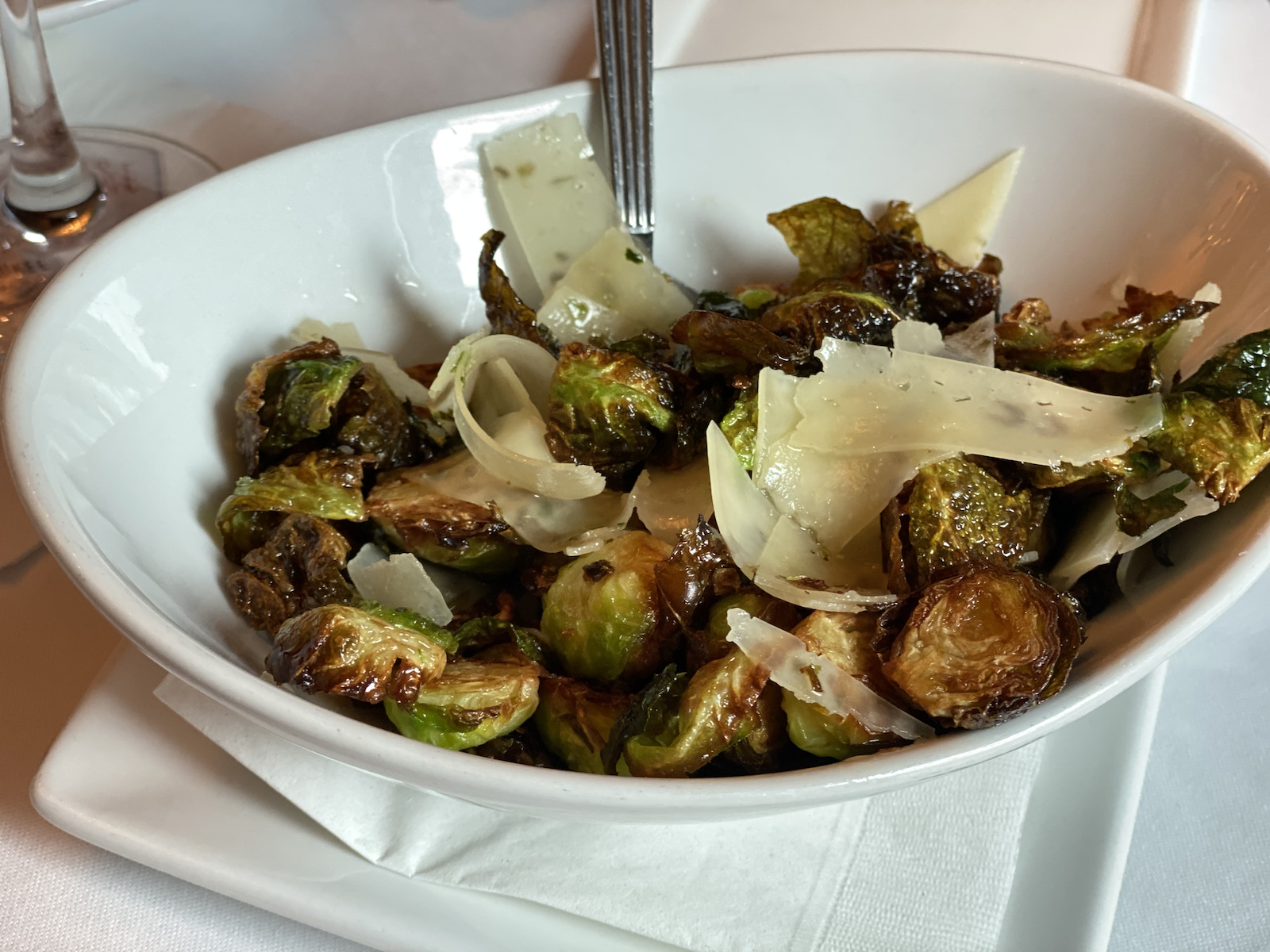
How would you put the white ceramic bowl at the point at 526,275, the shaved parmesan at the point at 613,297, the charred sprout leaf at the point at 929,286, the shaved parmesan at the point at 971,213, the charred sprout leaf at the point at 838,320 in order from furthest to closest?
the shaved parmesan at the point at 971,213 < the shaved parmesan at the point at 613,297 < the charred sprout leaf at the point at 929,286 < the charred sprout leaf at the point at 838,320 < the white ceramic bowl at the point at 526,275

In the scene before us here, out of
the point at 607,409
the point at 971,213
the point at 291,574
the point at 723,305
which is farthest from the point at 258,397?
the point at 971,213

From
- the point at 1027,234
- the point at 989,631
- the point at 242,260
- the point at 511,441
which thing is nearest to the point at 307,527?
the point at 511,441

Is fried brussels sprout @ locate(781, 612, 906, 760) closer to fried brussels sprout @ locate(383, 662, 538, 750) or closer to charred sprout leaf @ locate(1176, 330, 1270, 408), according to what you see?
fried brussels sprout @ locate(383, 662, 538, 750)

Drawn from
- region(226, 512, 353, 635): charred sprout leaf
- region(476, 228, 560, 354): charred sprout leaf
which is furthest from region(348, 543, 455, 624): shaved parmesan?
region(476, 228, 560, 354): charred sprout leaf

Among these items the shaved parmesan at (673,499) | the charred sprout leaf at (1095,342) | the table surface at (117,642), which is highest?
the charred sprout leaf at (1095,342)

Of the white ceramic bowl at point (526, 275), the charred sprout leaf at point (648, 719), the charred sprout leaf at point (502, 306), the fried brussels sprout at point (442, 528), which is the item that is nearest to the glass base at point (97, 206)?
the white ceramic bowl at point (526, 275)

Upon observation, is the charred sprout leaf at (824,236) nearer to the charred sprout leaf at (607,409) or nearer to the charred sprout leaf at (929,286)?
the charred sprout leaf at (929,286)

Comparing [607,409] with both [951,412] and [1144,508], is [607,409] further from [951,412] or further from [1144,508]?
[1144,508]

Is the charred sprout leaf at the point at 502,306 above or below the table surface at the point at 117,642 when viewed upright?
above
